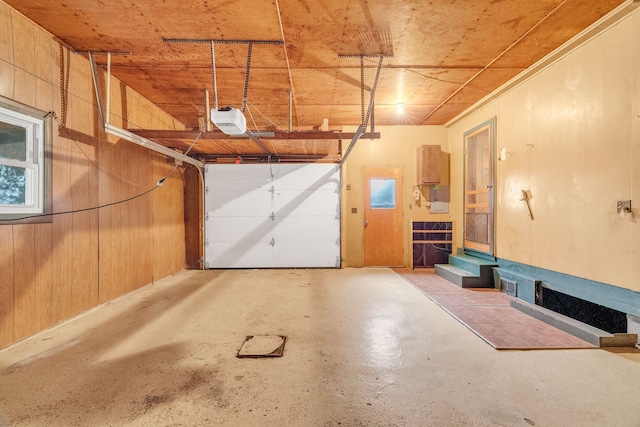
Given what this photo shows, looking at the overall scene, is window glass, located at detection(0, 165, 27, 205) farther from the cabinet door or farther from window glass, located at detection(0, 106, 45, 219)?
the cabinet door

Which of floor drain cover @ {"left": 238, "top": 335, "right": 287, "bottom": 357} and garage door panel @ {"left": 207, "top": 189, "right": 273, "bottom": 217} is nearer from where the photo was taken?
floor drain cover @ {"left": 238, "top": 335, "right": 287, "bottom": 357}

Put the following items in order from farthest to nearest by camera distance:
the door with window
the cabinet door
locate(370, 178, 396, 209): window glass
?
1. locate(370, 178, 396, 209): window glass
2. the cabinet door
3. the door with window

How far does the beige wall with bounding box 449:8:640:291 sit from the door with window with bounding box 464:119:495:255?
42cm

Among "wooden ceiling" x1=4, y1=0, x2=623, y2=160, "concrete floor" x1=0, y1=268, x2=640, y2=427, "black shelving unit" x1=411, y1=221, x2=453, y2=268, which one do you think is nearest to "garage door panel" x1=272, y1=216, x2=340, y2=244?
"black shelving unit" x1=411, y1=221, x2=453, y2=268

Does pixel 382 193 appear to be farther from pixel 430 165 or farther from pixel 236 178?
pixel 236 178

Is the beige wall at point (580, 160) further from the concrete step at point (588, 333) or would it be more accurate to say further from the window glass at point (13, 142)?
the window glass at point (13, 142)

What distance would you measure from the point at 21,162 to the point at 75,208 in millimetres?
633

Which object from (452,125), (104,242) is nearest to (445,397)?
(104,242)

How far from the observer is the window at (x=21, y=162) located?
227 centimetres

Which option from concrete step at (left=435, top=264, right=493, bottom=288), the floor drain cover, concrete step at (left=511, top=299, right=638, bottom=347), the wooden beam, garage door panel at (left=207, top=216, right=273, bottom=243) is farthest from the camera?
garage door panel at (left=207, top=216, right=273, bottom=243)

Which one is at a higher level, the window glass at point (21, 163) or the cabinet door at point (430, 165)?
the cabinet door at point (430, 165)

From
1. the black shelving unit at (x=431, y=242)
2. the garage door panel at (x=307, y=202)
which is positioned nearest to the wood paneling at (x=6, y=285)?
the garage door panel at (x=307, y=202)

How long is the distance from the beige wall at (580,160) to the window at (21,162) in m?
5.39

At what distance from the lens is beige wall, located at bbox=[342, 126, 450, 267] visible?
219 inches
